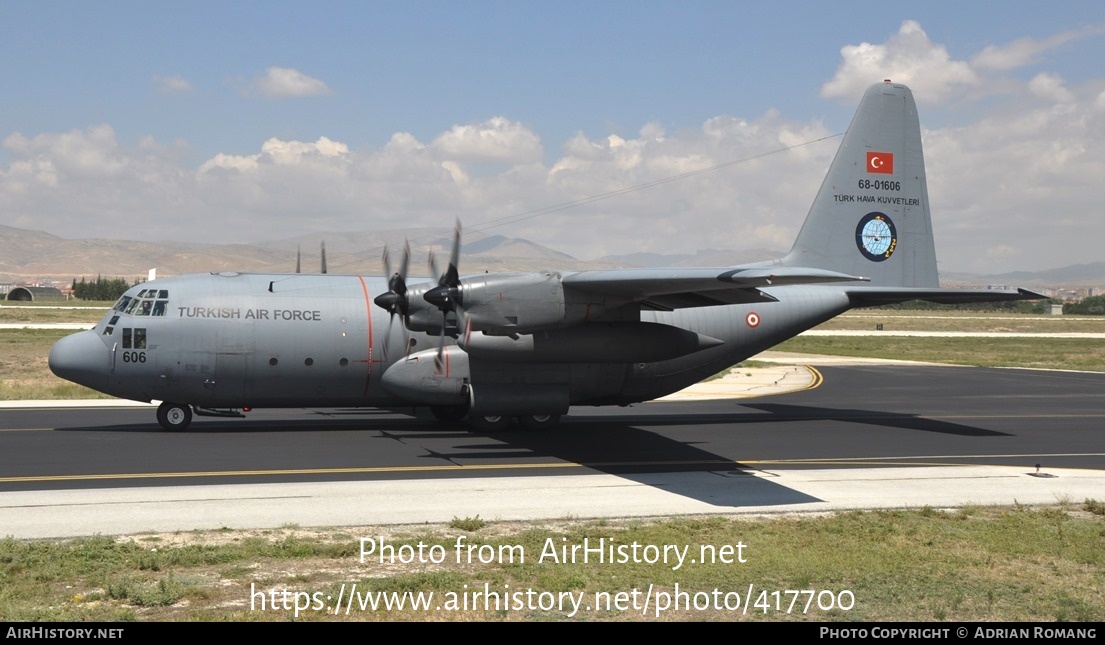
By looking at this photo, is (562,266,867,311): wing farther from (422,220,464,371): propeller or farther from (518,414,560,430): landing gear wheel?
(518,414,560,430): landing gear wheel

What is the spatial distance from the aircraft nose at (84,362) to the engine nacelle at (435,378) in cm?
640

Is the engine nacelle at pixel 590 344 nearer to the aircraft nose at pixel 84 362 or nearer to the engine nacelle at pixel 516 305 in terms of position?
the engine nacelle at pixel 516 305

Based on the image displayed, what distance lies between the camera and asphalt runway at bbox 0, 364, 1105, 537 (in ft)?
49.0

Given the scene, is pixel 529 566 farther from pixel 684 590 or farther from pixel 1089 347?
pixel 1089 347

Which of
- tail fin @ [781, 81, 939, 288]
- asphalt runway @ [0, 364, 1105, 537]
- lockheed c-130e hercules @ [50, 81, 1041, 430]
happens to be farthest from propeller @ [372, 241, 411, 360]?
tail fin @ [781, 81, 939, 288]

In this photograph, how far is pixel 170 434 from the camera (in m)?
22.3

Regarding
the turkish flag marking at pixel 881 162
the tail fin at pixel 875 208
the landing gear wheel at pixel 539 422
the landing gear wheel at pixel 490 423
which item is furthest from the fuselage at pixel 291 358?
the turkish flag marking at pixel 881 162

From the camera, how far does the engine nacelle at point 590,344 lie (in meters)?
19.6

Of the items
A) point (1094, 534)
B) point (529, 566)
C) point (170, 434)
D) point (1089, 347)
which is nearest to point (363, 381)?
point (170, 434)

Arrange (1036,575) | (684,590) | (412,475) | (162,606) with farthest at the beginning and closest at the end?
(412,475), (1036,575), (684,590), (162,606)

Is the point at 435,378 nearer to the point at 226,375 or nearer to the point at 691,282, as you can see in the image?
the point at 226,375

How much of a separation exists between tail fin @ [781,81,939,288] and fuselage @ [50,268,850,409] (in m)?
5.04

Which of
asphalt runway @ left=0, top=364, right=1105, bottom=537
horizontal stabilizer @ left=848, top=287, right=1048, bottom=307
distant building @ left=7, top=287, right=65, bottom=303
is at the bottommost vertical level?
asphalt runway @ left=0, top=364, right=1105, bottom=537

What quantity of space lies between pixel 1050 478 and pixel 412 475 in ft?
38.2
